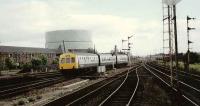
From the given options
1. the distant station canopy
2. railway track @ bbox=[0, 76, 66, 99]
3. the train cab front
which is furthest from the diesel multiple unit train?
the distant station canopy

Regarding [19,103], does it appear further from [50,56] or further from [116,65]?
[50,56]

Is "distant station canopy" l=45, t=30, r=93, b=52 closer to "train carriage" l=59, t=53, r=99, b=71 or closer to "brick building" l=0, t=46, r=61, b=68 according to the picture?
"brick building" l=0, t=46, r=61, b=68

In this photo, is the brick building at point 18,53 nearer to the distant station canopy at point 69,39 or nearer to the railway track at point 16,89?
the distant station canopy at point 69,39

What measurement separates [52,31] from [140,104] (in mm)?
137503

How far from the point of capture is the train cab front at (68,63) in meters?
42.6

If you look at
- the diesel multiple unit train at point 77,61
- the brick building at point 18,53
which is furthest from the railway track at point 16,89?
the brick building at point 18,53

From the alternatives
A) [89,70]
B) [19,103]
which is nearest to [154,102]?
[19,103]

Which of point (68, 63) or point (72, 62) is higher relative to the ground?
point (72, 62)

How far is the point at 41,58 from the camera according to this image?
84188 mm

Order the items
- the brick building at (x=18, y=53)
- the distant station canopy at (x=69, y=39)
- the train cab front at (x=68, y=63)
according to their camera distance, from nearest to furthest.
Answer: the train cab front at (x=68, y=63) < the brick building at (x=18, y=53) < the distant station canopy at (x=69, y=39)

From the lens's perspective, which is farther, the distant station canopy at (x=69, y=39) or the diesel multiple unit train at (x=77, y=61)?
the distant station canopy at (x=69, y=39)

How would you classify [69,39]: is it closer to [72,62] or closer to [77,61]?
[77,61]

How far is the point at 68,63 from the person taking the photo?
1689 inches

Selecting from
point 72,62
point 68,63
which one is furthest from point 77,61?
point 68,63
